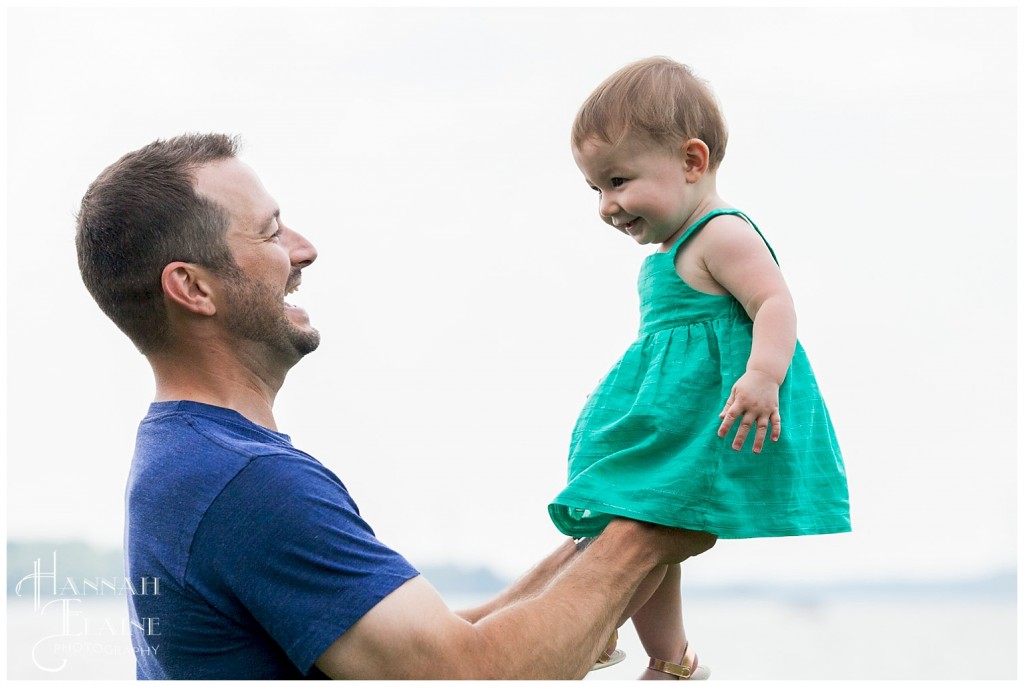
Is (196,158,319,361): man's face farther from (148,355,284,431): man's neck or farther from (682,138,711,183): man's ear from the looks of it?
(682,138,711,183): man's ear

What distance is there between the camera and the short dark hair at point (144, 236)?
2.38 meters

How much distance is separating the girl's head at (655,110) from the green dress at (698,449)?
Answer: 0.66 ft

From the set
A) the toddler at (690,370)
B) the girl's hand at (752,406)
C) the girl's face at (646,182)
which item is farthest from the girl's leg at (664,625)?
the girl's face at (646,182)

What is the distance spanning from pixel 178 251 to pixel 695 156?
118cm

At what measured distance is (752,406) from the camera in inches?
81.7

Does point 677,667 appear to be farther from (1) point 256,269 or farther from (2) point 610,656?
(1) point 256,269

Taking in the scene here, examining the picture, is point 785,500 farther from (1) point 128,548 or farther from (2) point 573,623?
(1) point 128,548

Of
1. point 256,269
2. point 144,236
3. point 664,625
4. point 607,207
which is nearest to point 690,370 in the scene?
point 607,207

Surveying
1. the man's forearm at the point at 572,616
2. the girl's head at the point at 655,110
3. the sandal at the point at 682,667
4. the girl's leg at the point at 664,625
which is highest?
the girl's head at the point at 655,110

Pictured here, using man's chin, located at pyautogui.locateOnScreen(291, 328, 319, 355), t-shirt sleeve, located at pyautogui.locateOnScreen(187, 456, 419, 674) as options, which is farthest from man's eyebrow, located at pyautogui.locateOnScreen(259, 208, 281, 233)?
t-shirt sleeve, located at pyautogui.locateOnScreen(187, 456, 419, 674)

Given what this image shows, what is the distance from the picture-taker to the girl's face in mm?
2312

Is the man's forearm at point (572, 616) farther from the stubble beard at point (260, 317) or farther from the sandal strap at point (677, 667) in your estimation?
the stubble beard at point (260, 317)

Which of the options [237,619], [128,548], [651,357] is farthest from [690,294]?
[128,548]

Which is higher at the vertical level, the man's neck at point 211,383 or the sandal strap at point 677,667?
the man's neck at point 211,383
